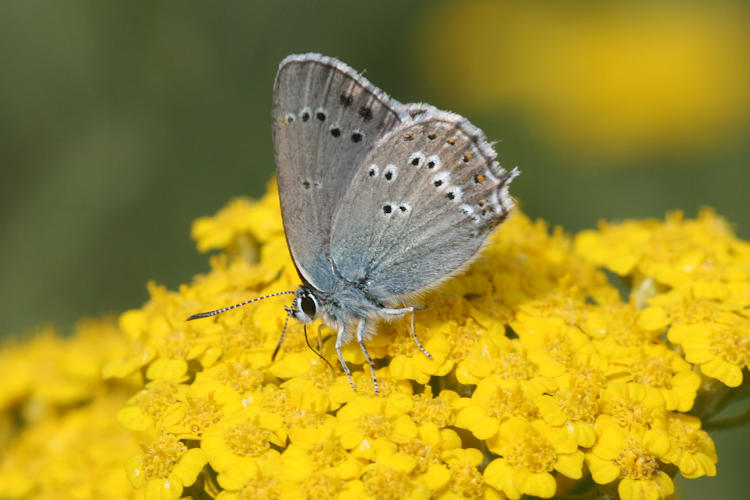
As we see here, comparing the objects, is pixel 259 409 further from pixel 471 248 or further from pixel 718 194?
pixel 718 194

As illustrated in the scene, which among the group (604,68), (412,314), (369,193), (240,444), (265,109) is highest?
(265,109)

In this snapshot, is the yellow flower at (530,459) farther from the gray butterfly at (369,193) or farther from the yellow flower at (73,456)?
the yellow flower at (73,456)

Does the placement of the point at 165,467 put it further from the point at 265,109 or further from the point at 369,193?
the point at 265,109

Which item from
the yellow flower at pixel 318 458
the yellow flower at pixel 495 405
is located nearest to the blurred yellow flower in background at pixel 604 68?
the yellow flower at pixel 495 405

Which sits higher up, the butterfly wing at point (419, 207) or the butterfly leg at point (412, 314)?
the butterfly wing at point (419, 207)

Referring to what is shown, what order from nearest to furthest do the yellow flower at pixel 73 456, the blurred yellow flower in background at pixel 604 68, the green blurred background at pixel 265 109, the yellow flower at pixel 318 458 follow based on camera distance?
the yellow flower at pixel 318 458
the yellow flower at pixel 73 456
the green blurred background at pixel 265 109
the blurred yellow flower in background at pixel 604 68

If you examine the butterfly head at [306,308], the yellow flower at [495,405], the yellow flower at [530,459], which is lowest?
the yellow flower at [530,459]

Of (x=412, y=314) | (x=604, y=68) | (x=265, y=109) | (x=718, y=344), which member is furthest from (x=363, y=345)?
(x=604, y=68)
